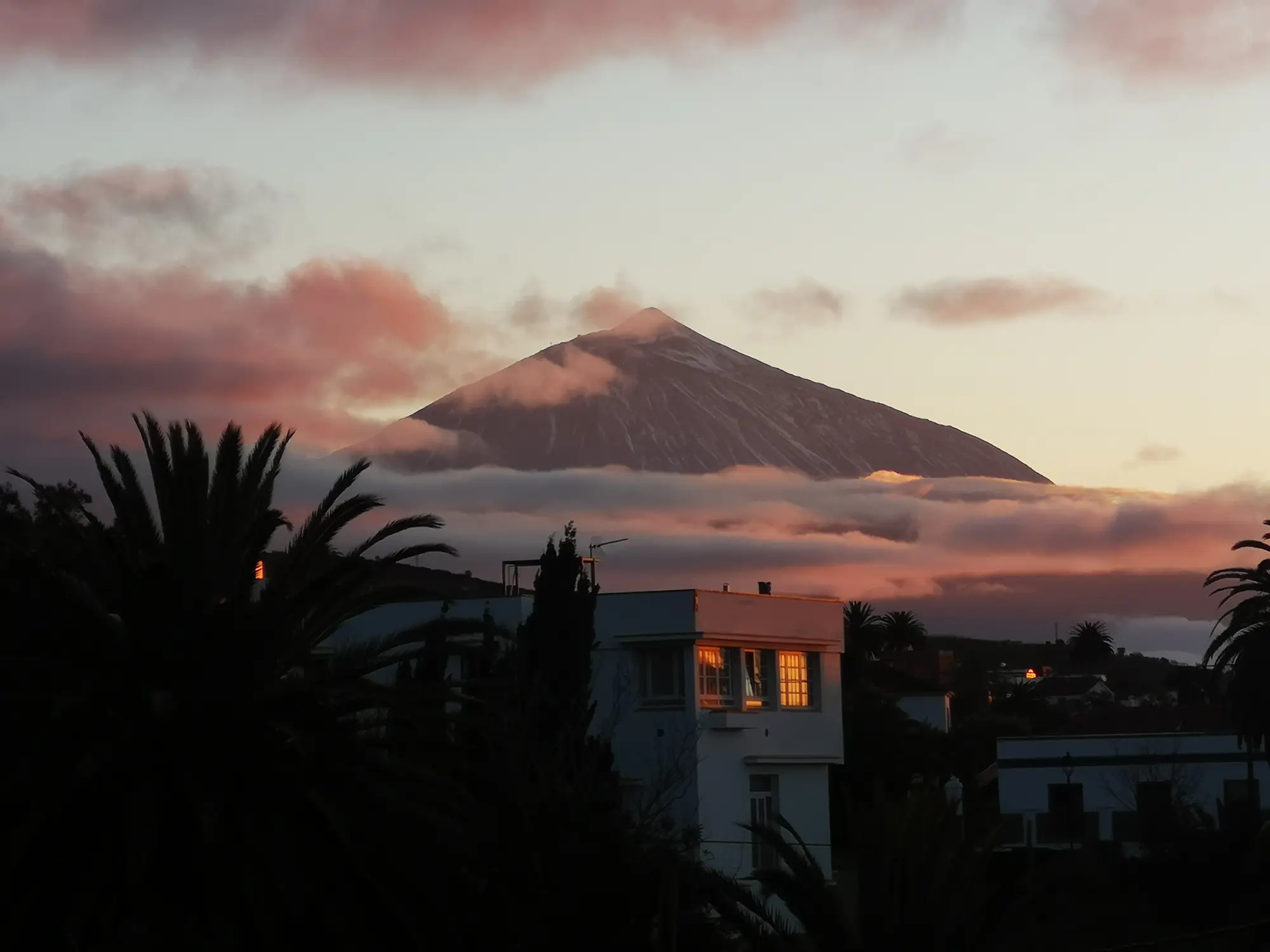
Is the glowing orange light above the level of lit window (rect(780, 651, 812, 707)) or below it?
above

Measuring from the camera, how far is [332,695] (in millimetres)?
20000

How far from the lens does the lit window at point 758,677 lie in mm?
46794

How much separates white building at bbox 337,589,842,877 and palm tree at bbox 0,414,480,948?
75.8ft

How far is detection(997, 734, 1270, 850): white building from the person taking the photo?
59.5 meters

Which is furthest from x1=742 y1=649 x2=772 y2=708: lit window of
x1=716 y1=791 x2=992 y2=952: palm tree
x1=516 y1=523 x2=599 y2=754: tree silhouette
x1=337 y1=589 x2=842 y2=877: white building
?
x1=716 y1=791 x2=992 y2=952: palm tree

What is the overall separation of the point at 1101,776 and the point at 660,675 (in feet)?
73.8

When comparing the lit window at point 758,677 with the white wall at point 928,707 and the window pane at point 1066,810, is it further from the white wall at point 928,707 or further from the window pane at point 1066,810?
the white wall at point 928,707

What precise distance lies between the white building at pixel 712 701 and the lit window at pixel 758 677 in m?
0.04

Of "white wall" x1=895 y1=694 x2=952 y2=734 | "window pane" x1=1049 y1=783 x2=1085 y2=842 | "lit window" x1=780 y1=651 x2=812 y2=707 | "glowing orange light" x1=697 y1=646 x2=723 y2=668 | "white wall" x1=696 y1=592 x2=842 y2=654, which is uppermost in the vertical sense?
"white wall" x1=696 y1=592 x2=842 y2=654

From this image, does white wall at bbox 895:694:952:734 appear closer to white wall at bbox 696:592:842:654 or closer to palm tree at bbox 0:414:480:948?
white wall at bbox 696:592:842:654

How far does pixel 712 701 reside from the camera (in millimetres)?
45500

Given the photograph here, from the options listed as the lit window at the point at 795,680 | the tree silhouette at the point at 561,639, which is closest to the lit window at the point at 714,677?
the lit window at the point at 795,680

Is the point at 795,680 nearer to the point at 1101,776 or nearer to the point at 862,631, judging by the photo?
the point at 1101,776

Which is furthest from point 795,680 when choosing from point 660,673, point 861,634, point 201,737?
point 861,634
